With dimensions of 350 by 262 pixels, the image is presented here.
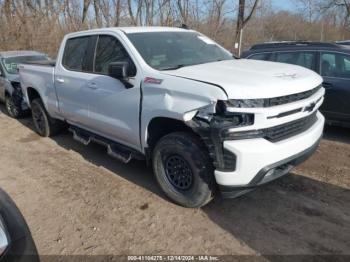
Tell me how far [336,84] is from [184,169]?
352 cm

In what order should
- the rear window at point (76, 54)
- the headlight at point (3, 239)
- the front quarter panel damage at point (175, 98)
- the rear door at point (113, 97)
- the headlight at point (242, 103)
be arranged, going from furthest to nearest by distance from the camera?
the rear window at point (76, 54) → the rear door at point (113, 97) → the front quarter panel damage at point (175, 98) → the headlight at point (242, 103) → the headlight at point (3, 239)

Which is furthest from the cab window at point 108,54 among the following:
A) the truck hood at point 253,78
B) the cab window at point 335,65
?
the cab window at point 335,65

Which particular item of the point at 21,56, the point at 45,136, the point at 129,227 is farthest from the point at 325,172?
the point at 21,56

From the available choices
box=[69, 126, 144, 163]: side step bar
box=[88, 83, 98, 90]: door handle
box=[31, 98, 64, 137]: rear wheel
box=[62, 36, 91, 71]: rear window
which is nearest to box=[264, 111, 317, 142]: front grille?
box=[69, 126, 144, 163]: side step bar

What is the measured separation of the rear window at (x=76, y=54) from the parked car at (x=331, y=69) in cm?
371

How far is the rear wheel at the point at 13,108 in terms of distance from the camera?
842 cm

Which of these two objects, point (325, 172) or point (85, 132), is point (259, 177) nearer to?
point (325, 172)

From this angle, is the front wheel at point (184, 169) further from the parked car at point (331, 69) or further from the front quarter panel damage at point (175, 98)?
the parked car at point (331, 69)

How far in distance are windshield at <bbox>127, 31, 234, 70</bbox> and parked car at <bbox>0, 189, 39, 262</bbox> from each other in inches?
86.1

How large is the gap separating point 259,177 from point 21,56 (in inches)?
322

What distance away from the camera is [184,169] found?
371 centimetres

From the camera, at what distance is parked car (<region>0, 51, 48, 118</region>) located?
8.38 meters

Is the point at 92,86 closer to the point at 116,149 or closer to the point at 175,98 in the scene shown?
the point at 116,149

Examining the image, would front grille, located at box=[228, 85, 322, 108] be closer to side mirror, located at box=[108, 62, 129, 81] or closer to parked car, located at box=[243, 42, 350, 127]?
side mirror, located at box=[108, 62, 129, 81]
